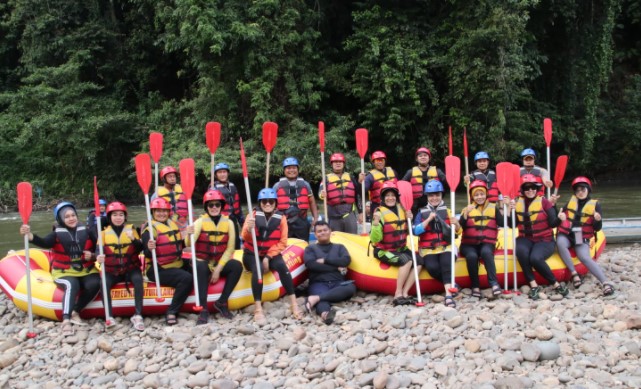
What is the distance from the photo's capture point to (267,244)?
4.70 m

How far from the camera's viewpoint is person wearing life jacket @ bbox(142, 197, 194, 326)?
14.5 feet

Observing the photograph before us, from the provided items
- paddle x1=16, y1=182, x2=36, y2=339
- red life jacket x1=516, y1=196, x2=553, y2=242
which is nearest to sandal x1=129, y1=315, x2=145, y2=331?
paddle x1=16, y1=182, x2=36, y2=339

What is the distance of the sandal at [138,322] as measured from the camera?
4.36m

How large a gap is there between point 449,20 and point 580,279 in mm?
9839

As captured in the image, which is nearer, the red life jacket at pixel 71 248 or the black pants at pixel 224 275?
the red life jacket at pixel 71 248

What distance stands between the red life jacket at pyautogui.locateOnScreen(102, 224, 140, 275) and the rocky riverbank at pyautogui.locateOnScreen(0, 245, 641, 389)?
497mm

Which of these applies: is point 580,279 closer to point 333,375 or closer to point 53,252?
point 333,375

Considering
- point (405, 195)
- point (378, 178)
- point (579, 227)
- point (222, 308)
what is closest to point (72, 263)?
point (222, 308)

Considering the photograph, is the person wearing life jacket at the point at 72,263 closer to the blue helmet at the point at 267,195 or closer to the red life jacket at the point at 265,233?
the red life jacket at the point at 265,233

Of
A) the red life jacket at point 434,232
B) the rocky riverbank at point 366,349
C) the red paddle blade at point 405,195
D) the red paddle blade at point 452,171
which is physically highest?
the red paddle blade at point 452,171

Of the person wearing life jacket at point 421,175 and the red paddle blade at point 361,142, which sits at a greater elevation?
the red paddle blade at point 361,142

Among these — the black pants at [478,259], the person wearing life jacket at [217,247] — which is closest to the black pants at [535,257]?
the black pants at [478,259]

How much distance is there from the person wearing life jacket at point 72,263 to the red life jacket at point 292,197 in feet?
6.30

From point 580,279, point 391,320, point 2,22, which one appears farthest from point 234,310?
point 2,22
